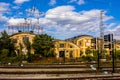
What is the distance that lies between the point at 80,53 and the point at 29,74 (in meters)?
54.9

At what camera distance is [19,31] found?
263ft

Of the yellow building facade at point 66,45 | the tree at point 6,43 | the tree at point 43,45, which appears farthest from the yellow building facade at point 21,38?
the tree at point 43,45

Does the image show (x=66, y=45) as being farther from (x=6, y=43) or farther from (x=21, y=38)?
(x=6, y=43)

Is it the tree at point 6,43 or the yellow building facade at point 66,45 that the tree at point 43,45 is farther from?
the tree at point 6,43

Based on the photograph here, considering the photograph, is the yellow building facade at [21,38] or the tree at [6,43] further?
the yellow building facade at [21,38]

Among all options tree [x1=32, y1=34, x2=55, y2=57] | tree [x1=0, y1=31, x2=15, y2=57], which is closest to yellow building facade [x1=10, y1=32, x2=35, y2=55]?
tree [x1=0, y1=31, x2=15, y2=57]

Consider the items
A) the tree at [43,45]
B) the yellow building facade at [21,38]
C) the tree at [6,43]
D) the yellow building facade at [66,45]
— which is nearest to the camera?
the tree at [43,45]

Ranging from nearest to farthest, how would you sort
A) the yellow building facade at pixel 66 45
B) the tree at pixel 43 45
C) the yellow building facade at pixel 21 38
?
the tree at pixel 43 45 < the yellow building facade at pixel 21 38 < the yellow building facade at pixel 66 45

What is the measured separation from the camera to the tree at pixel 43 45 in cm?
6962

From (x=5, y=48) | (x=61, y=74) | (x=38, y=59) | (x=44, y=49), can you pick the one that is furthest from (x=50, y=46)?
(x=61, y=74)

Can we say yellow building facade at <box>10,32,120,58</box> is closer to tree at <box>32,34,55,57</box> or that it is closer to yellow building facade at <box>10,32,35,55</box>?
yellow building facade at <box>10,32,35,55</box>

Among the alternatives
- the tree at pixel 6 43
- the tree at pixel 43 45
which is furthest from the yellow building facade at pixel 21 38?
the tree at pixel 43 45

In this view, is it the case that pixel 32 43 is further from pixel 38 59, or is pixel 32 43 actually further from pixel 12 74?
pixel 12 74

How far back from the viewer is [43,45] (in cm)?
6994
